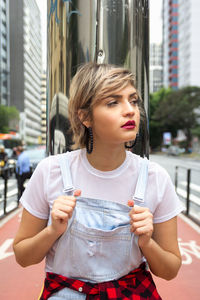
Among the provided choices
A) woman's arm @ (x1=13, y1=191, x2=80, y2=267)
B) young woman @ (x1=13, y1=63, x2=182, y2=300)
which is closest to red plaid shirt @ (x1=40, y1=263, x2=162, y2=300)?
young woman @ (x1=13, y1=63, x2=182, y2=300)

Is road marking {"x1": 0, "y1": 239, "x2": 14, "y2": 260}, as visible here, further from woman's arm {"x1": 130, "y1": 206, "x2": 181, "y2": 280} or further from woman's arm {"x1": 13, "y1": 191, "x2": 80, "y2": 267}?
woman's arm {"x1": 130, "y1": 206, "x2": 181, "y2": 280}

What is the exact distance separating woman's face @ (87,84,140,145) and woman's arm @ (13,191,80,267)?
0.25m

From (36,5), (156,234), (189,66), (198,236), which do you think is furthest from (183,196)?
(189,66)

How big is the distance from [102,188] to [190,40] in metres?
76.9

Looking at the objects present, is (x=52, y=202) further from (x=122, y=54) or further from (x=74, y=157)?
(x=122, y=54)

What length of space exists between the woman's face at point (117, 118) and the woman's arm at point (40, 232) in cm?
25

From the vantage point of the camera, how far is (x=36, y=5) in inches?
99.8

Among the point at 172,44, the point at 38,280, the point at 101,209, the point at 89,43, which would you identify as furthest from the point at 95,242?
the point at 172,44

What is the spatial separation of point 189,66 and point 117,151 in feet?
251

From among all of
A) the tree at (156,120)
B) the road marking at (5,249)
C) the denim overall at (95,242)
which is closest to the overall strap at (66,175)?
the denim overall at (95,242)

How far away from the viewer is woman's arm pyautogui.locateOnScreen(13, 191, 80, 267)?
124cm

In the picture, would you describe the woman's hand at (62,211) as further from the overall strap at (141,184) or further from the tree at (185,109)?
the tree at (185,109)

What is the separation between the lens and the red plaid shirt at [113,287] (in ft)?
4.32

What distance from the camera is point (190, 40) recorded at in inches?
2857
